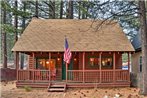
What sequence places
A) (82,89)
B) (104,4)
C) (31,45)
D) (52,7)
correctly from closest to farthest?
(104,4), (82,89), (31,45), (52,7)

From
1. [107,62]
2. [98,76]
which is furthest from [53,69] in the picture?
[107,62]

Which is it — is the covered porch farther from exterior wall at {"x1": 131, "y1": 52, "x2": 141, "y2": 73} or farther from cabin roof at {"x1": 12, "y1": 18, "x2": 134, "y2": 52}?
exterior wall at {"x1": 131, "y1": 52, "x2": 141, "y2": 73}

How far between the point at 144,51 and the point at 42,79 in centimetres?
862

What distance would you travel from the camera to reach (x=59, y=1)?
41344 millimetres

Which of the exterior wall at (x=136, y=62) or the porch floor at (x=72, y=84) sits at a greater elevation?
the exterior wall at (x=136, y=62)

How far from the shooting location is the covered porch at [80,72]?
84.1 feet

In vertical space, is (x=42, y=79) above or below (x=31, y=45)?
below

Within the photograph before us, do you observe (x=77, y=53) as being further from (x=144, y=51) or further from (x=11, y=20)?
(x=11, y=20)

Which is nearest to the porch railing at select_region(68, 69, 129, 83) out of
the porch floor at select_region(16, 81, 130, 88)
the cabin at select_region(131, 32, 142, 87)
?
the porch floor at select_region(16, 81, 130, 88)

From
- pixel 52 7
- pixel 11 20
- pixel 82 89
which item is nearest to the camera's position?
pixel 82 89

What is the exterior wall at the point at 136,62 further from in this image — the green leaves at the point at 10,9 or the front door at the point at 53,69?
the green leaves at the point at 10,9

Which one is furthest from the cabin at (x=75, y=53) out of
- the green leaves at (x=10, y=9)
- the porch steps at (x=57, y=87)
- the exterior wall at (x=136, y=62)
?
the green leaves at (x=10, y=9)

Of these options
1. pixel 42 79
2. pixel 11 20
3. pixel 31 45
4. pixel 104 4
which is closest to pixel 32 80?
pixel 42 79

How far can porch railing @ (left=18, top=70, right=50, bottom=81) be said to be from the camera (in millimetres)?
25802
